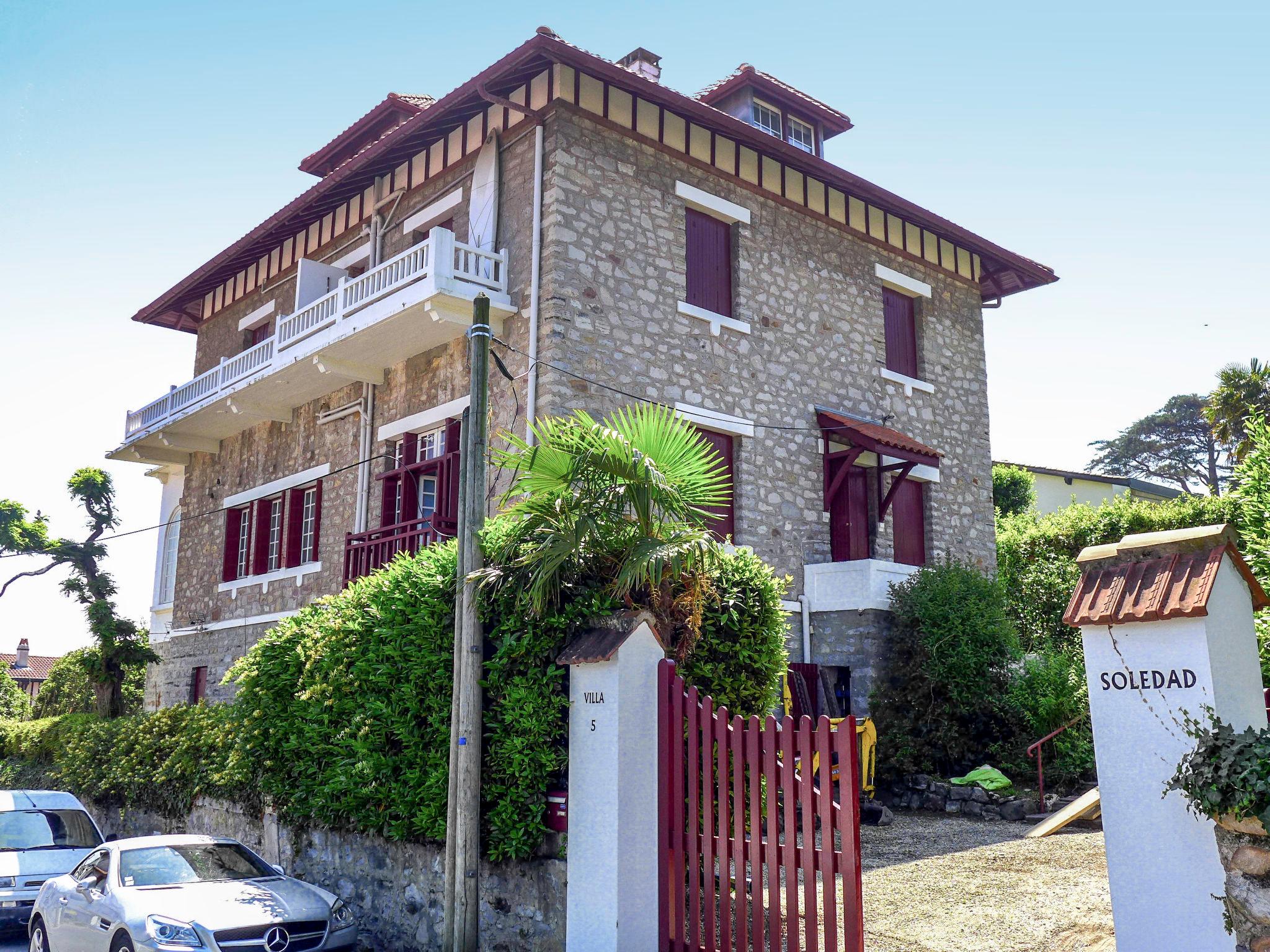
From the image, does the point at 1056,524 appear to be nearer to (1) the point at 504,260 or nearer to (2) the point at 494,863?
(1) the point at 504,260

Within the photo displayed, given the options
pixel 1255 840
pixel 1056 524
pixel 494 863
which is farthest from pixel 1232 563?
pixel 1056 524

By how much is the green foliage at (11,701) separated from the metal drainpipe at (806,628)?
28.0 metres

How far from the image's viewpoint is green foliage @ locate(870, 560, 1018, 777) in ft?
49.3

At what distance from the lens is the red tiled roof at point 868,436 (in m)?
16.7


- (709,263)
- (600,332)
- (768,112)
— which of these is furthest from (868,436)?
(768,112)

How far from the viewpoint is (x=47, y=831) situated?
43.0ft

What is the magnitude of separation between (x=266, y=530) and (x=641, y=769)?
14.5 metres

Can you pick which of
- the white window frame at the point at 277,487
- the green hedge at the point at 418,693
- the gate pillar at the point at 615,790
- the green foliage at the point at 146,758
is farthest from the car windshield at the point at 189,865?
the white window frame at the point at 277,487

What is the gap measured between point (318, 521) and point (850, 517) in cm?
896

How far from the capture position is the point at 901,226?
18.9 m

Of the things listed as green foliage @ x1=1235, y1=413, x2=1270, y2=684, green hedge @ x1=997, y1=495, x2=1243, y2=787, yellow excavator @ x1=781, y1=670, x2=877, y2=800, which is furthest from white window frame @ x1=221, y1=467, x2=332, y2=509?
green foliage @ x1=1235, y1=413, x2=1270, y2=684

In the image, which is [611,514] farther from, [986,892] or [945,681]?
[945,681]

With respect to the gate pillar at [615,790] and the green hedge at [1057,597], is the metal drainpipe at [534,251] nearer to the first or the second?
the gate pillar at [615,790]

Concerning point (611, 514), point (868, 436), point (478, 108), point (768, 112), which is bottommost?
point (611, 514)
